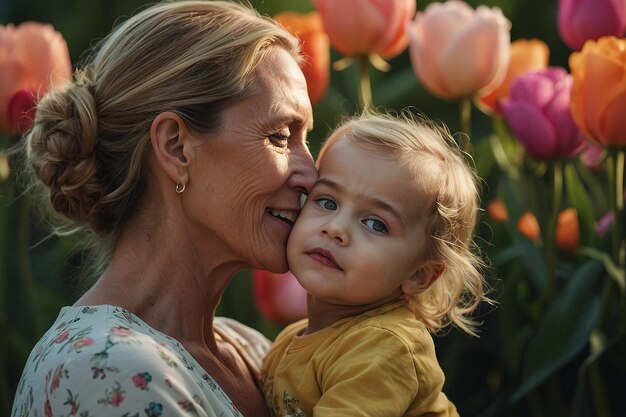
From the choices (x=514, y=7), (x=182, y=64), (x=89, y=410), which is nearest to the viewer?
(x=89, y=410)

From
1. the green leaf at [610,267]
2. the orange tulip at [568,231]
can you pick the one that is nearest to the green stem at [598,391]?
the green leaf at [610,267]

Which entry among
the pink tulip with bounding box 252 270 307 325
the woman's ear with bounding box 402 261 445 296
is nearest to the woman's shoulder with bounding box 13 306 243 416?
the woman's ear with bounding box 402 261 445 296

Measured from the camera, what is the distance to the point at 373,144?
Answer: 7.89 feet

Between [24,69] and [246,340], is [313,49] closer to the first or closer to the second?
[24,69]

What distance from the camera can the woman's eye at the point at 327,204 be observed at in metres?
2.39

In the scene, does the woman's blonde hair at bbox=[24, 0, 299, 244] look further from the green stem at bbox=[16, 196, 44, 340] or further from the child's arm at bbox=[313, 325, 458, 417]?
the green stem at bbox=[16, 196, 44, 340]

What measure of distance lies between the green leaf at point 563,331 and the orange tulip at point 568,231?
0.55ft

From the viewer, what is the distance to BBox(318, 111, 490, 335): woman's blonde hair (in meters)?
2.40

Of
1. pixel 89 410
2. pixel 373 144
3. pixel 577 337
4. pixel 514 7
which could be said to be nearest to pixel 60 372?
pixel 89 410

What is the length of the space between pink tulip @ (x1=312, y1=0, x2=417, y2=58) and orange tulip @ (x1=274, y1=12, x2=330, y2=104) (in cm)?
4

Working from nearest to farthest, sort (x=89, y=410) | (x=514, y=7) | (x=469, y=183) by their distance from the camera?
1. (x=89, y=410)
2. (x=469, y=183)
3. (x=514, y=7)

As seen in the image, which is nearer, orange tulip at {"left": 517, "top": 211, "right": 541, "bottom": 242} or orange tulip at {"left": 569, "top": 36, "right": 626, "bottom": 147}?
orange tulip at {"left": 569, "top": 36, "right": 626, "bottom": 147}

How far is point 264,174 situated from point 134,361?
1.71ft

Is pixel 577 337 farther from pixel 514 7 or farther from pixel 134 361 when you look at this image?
pixel 514 7
